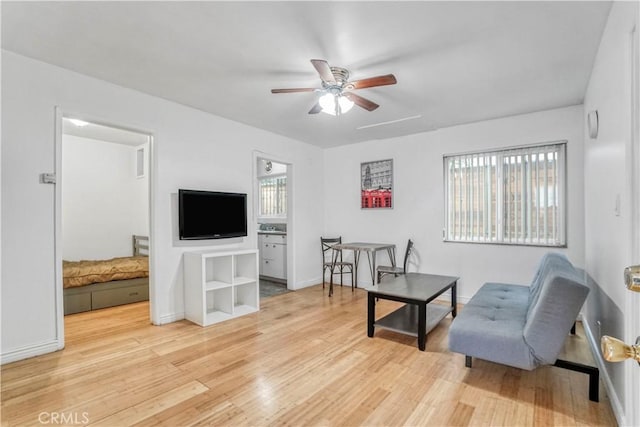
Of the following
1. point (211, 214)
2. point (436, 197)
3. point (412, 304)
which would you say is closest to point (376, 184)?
point (436, 197)

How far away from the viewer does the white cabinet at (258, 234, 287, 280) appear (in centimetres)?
560

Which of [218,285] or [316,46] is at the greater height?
[316,46]

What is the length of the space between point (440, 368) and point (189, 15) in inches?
123

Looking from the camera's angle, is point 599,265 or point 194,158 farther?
point 194,158

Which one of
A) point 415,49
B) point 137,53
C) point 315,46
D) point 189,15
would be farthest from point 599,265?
point 137,53

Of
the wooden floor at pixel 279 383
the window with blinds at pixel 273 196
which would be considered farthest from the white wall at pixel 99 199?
the wooden floor at pixel 279 383

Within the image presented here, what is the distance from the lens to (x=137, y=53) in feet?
8.17

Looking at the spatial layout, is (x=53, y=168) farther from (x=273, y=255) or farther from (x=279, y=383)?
(x=273, y=255)

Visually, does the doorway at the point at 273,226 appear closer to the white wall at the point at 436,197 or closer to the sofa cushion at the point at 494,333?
the white wall at the point at 436,197

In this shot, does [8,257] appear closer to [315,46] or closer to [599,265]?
[315,46]

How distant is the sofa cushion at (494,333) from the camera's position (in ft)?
6.70

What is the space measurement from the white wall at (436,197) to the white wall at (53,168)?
5.76 ft

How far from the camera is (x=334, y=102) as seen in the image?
2.75 meters

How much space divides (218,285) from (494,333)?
9.21 feet
